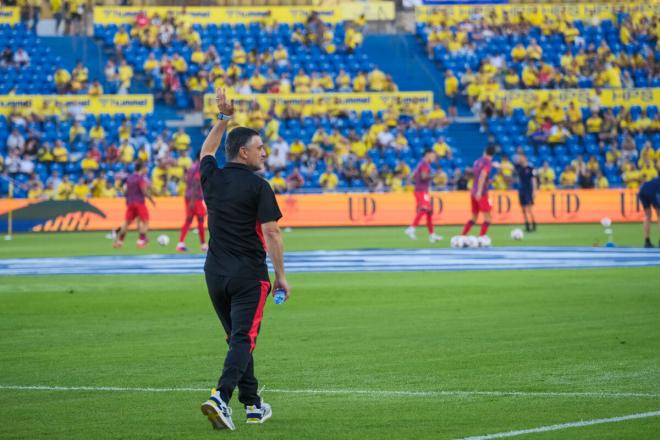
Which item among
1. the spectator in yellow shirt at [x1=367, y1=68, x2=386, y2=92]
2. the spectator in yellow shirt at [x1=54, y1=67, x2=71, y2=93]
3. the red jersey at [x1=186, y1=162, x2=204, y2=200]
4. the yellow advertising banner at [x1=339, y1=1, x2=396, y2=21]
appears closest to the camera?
the red jersey at [x1=186, y1=162, x2=204, y2=200]

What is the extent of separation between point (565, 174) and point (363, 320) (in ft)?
100

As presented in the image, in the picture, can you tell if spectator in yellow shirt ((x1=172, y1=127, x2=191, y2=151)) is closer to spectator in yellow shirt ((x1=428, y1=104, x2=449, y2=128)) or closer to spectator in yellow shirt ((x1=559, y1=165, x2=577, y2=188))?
spectator in yellow shirt ((x1=428, y1=104, x2=449, y2=128))

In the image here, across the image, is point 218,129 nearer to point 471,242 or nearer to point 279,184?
point 471,242

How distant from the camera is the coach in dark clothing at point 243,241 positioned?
347 inches

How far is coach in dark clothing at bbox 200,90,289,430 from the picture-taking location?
8820mm

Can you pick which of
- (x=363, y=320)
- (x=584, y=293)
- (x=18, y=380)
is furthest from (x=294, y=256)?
(x=18, y=380)

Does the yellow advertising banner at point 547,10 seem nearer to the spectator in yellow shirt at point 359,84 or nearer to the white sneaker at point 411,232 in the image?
the spectator in yellow shirt at point 359,84

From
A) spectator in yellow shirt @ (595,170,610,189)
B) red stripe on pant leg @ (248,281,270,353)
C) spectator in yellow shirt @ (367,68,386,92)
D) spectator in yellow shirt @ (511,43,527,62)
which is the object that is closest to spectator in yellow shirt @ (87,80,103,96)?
spectator in yellow shirt @ (367,68,386,92)

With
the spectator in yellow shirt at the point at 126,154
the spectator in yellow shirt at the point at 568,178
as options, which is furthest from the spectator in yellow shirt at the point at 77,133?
the spectator in yellow shirt at the point at 568,178

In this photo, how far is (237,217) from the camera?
890cm

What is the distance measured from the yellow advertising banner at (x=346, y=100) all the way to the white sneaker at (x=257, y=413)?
37.5m

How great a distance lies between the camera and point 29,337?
14.2 m

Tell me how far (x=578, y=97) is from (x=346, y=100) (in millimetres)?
9383

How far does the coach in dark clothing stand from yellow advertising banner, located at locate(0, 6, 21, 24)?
42.1 meters
